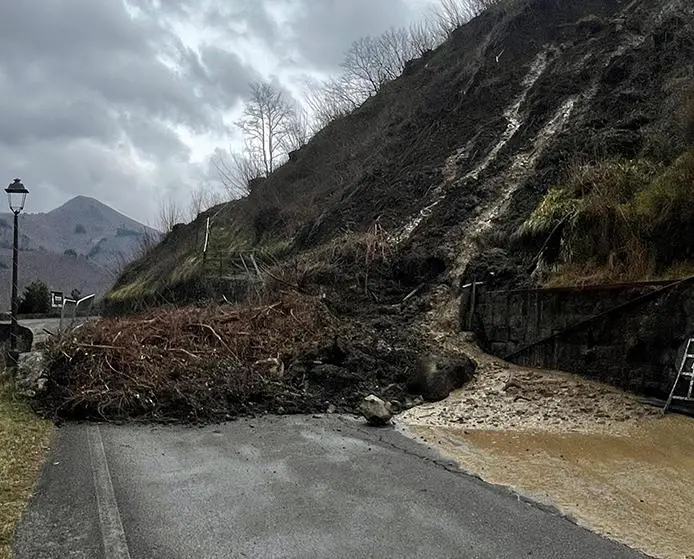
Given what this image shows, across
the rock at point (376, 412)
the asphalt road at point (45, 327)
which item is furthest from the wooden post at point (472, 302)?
the asphalt road at point (45, 327)

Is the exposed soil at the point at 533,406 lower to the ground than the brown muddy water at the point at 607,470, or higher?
higher

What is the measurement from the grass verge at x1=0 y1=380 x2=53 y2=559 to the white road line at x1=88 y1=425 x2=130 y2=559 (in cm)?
58

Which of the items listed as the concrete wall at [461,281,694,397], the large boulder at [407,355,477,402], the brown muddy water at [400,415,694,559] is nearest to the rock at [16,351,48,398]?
the large boulder at [407,355,477,402]

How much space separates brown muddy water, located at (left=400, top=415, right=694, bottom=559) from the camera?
4863 mm

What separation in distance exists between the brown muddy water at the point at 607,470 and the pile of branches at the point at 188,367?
2.55m

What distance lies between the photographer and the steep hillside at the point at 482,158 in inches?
506

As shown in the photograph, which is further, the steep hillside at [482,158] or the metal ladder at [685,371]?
the steep hillside at [482,158]

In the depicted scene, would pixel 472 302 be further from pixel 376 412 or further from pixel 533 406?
pixel 376 412

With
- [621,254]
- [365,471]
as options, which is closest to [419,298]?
[621,254]

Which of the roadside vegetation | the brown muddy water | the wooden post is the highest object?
the roadside vegetation

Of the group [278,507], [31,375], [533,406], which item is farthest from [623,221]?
[31,375]

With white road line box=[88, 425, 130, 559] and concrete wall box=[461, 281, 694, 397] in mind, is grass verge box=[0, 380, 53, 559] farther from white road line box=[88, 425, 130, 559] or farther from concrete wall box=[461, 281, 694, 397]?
concrete wall box=[461, 281, 694, 397]

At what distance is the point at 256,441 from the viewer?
777cm

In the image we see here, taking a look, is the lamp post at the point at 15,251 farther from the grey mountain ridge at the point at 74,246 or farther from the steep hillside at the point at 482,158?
the grey mountain ridge at the point at 74,246
